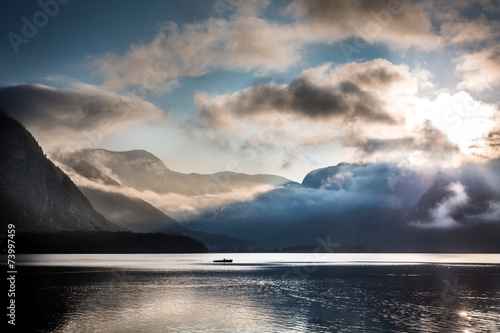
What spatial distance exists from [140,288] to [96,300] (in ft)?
106

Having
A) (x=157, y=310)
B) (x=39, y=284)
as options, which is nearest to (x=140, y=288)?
(x=39, y=284)

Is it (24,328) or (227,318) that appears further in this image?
(227,318)

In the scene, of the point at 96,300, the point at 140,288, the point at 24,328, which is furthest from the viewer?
the point at 140,288

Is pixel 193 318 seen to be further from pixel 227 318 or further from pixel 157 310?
pixel 157 310

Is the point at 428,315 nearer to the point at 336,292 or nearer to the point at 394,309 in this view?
the point at 394,309

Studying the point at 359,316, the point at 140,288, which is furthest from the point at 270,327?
the point at 140,288

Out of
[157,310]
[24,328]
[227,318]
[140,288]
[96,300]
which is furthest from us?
[140,288]

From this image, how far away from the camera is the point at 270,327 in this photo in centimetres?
6975

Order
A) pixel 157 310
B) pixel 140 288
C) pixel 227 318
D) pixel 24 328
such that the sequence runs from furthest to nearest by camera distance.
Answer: pixel 140 288, pixel 157 310, pixel 227 318, pixel 24 328

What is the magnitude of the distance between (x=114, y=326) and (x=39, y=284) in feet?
253

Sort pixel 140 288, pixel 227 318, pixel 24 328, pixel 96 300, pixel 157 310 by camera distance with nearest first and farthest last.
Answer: pixel 24 328 → pixel 227 318 → pixel 157 310 → pixel 96 300 → pixel 140 288

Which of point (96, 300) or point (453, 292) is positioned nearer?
point (96, 300)

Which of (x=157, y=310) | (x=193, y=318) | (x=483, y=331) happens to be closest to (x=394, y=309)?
(x=483, y=331)

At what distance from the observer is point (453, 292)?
124125mm
